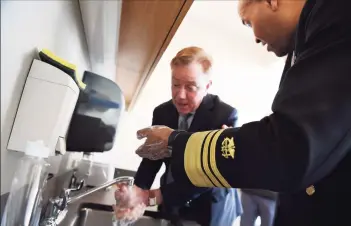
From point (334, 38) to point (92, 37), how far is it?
892 mm

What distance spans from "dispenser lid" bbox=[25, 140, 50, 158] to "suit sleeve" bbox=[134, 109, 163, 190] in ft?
1.55

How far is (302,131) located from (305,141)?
1cm

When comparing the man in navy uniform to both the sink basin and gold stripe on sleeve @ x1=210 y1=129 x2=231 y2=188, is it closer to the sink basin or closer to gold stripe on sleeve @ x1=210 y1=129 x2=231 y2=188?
gold stripe on sleeve @ x1=210 y1=129 x2=231 y2=188

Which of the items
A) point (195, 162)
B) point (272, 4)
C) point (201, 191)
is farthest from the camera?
point (201, 191)

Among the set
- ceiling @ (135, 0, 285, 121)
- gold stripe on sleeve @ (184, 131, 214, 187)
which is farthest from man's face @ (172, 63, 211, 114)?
gold stripe on sleeve @ (184, 131, 214, 187)

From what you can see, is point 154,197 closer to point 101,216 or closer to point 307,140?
point 101,216

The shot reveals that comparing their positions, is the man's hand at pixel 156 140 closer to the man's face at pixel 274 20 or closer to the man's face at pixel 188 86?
the man's face at pixel 188 86

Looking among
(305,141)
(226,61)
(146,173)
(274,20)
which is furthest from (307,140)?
(226,61)

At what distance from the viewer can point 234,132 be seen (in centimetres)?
46

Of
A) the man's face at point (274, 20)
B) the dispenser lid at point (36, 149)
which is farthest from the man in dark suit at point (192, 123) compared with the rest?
the dispenser lid at point (36, 149)

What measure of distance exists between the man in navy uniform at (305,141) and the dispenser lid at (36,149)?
0.26 metres

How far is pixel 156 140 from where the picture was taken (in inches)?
28.0

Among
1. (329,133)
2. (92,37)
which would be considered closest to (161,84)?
(92,37)

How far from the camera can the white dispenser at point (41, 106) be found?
50cm
